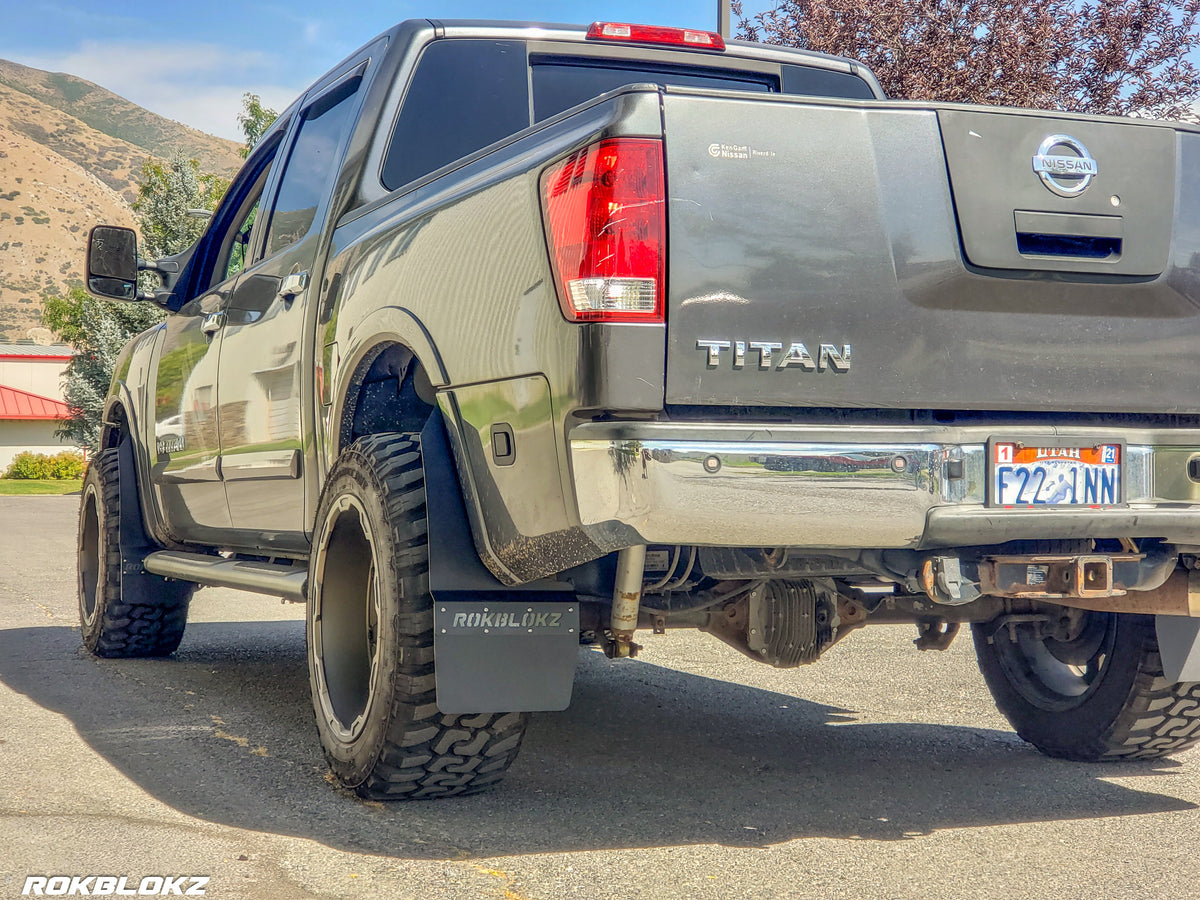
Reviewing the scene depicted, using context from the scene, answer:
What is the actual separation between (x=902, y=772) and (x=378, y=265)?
2231 mm

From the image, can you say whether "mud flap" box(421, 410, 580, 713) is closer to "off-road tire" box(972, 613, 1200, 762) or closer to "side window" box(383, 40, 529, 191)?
"side window" box(383, 40, 529, 191)

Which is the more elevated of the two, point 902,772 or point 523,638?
point 523,638

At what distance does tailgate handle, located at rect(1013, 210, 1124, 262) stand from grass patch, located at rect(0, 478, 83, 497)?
36785 mm

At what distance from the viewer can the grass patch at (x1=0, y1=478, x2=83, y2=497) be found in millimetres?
37594

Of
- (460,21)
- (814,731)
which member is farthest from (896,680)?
(460,21)

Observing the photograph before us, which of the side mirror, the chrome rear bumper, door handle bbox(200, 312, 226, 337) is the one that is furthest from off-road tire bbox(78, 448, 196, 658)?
the chrome rear bumper

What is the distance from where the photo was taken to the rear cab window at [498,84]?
14.6 ft

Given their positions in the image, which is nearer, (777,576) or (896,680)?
(777,576)

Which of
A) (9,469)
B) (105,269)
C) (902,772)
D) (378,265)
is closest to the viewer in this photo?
(378,265)

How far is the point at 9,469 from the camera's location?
4950 centimetres

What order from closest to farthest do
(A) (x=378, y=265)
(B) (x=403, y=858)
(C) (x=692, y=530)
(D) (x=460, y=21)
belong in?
(C) (x=692, y=530) → (B) (x=403, y=858) → (A) (x=378, y=265) → (D) (x=460, y=21)

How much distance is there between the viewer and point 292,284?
178 inches

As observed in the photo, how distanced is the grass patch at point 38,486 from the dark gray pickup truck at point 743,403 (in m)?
35.7

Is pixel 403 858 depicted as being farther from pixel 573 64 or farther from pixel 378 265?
pixel 573 64
